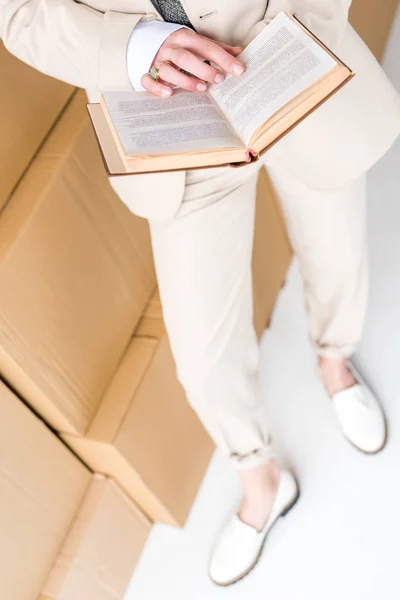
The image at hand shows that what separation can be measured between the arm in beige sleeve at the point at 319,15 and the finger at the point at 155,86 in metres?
0.10

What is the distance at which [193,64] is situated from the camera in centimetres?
52

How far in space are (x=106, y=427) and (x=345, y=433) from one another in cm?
41

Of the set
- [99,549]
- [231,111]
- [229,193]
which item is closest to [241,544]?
[99,549]

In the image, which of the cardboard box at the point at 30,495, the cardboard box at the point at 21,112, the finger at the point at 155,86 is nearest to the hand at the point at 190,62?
the finger at the point at 155,86

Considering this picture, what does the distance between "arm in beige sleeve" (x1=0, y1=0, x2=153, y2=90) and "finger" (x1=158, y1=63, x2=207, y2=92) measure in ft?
0.14

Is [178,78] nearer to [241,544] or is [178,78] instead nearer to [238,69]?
[238,69]

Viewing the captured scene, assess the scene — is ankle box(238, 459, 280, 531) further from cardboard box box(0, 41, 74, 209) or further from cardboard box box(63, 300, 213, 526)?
→ cardboard box box(0, 41, 74, 209)

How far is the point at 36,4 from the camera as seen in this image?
1.82 feet

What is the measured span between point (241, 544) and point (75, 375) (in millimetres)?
388

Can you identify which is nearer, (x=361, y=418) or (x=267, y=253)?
(x=361, y=418)

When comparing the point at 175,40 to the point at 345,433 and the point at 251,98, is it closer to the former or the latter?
the point at 251,98

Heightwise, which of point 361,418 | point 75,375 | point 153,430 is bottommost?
point 361,418

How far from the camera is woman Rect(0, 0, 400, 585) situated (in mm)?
537

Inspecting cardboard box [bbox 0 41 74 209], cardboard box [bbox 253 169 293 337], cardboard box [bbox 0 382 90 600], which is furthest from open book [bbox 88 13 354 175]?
cardboard box [bbox 253 169 293 337]
